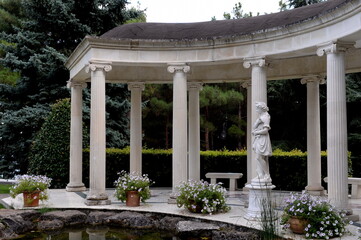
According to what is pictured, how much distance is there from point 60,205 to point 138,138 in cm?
780

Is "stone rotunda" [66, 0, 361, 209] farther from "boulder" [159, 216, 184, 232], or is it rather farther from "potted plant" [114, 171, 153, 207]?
"boulder" [159, 216, 184, 232]

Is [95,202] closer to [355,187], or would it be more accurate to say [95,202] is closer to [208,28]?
[208,28]

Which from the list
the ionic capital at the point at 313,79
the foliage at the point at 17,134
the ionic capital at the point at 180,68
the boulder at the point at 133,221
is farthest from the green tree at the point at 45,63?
the ionic capital at the point at 313,79

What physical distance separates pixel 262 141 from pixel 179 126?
239 inches

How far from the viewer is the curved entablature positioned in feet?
58.4

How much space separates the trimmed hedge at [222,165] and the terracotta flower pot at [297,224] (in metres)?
14.4

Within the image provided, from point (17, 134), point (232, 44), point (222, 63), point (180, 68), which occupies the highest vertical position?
point (232, 44)

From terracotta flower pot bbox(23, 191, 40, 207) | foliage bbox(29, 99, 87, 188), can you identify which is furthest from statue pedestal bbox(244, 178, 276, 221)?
foliage bbox(29, 99, 87, 188)

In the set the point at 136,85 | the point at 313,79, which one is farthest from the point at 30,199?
the point at 313,79

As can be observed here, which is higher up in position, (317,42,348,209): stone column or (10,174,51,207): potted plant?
(317,42,348,209): stone column

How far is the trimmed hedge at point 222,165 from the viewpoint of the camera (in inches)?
1145

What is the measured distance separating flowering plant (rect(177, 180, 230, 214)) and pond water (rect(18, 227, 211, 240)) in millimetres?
2065

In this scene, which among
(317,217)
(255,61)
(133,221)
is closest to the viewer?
(317,217)

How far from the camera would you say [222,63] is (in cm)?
2247
